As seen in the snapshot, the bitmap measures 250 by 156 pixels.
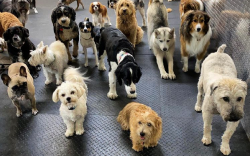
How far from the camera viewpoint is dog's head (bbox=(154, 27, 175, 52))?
3.39 m

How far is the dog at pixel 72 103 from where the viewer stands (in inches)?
86.1

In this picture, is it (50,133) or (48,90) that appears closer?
(50,133)

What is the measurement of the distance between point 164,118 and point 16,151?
1.60 metres

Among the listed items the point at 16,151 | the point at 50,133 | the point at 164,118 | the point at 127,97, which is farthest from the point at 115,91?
the point at 16,151

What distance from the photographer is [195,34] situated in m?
3.20

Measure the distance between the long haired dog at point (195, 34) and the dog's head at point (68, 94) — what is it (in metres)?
1.84

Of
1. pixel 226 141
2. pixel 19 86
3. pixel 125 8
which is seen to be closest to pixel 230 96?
pixel 226 141

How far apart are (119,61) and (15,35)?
1800 millimetres

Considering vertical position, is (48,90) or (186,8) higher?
(186,8)

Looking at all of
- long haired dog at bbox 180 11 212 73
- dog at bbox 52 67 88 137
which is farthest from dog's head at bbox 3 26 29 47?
long haired dog at bbox 180 11 212 73

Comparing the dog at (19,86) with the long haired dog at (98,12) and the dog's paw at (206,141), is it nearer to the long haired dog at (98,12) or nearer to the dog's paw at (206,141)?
the dog's paw at (206,141)

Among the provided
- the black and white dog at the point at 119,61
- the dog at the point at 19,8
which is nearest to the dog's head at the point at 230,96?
the black and white dog at the point at 119,61

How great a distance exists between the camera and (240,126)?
97.0 inches

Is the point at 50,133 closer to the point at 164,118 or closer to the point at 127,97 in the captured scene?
the point at 127,97
